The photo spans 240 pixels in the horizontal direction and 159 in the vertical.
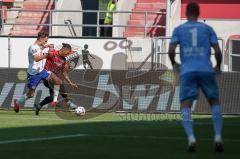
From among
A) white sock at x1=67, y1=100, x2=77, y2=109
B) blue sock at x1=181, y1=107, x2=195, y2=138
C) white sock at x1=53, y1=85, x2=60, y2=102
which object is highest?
blue sock at x1=181, y1=107, x2=195, y2=138

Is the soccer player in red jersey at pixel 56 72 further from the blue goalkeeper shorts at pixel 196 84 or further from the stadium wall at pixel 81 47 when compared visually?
the blue goalkeeper shorts at pixel 196 84

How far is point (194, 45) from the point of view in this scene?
12750mm

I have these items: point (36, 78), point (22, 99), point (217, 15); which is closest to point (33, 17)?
point (217, 15)

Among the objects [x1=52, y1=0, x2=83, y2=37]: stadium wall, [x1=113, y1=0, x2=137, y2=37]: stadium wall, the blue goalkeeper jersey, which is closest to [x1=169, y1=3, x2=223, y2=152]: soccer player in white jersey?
the blue goalkeeper jersey

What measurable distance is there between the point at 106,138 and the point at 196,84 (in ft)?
8.45

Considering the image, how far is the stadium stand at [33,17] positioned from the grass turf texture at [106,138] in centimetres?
1400

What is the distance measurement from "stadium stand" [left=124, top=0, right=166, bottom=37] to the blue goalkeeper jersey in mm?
18303

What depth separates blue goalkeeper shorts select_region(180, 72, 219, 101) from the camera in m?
12.7

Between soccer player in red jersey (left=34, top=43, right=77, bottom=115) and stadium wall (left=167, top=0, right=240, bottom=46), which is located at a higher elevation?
stadium wall (left=167, top=0, right=240, bottom=46)

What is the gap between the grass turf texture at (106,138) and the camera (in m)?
12.2

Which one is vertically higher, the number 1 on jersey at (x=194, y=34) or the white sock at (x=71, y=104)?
the number 1 on jersey at (x=194, y=34)

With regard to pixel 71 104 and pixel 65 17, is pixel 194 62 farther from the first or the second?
pixel 65 17

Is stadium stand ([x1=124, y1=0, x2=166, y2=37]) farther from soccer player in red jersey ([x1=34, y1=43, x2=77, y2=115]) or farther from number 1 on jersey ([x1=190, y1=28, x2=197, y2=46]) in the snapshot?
number 1 on jersey ([x1=190, y1=28, x2=197, y2=46])

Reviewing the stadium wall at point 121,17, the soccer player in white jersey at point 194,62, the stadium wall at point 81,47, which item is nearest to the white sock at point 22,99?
the stadium wall at point 81,47
